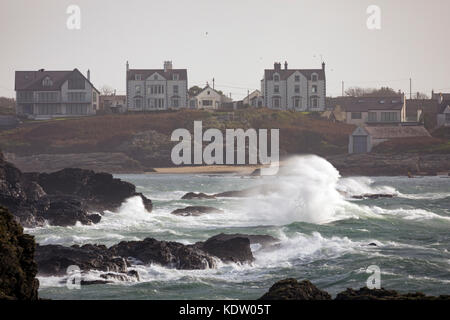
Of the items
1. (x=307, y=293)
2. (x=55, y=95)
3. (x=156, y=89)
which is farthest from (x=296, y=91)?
(x=307, y=293)

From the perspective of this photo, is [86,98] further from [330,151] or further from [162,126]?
[330,151]

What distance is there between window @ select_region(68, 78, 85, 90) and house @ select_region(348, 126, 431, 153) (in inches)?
1389

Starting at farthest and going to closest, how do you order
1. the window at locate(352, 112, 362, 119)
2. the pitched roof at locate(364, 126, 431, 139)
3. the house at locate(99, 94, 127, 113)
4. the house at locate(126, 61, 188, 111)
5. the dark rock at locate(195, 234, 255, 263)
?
1. the house at locate(126, 61, 188, 111)
2. the house at locate(99, 94, 127, 113)
3. the window at locate(352, 112, 362, 119)
4. the pitched roof at locate(364, 126, 431, 139)
5. the dark rock at locate(195, 234, 255, 263)

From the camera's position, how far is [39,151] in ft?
282

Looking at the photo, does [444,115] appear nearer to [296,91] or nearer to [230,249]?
[296,91]

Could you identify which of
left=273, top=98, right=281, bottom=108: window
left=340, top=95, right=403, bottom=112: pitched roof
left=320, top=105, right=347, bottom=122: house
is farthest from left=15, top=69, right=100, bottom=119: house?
left=340, top=95, right=403, bottom=112: pitched roof

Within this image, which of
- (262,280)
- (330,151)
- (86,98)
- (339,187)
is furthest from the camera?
(86,98)

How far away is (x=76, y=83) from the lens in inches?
3935

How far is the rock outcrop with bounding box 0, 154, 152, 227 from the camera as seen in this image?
32781 mm

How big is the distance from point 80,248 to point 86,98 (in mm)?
79540

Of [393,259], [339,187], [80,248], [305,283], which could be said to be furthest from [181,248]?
[339,187]

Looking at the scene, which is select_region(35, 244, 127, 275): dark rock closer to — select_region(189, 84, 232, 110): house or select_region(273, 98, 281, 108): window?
select_region(189, 84, 232, 110): house

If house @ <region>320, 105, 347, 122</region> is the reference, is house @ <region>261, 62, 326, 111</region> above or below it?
above
